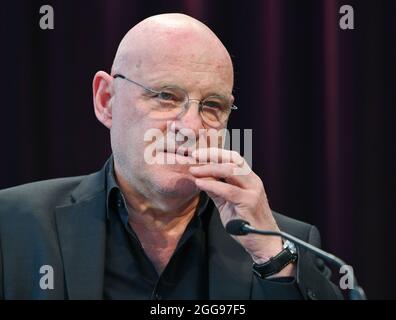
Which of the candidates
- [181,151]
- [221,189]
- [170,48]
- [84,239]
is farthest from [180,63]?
[84,239]

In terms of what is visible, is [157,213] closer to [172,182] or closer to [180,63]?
[172,182]

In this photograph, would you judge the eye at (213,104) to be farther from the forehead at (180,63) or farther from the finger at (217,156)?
the finger at (217,156)

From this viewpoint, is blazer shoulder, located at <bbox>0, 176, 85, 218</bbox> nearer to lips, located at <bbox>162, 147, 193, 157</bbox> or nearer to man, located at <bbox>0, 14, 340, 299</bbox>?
man, located at <bbox>0, 14, 340, 299</bbox>

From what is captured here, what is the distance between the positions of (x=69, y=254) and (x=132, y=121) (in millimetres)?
331

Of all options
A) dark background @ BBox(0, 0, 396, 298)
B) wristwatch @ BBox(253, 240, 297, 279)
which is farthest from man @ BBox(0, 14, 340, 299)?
dark background @ BBox(0, 0, 396, 298)

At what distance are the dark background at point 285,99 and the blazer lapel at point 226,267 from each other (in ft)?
1.96

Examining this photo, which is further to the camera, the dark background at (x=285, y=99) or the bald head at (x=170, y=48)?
the dark background at (x=285, y=99)

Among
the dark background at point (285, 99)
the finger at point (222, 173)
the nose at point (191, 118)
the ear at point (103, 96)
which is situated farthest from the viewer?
the dark background at point (285, 99)

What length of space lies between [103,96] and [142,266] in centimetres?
43

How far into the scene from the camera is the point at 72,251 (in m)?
1.53

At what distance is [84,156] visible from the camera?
7.16 feet

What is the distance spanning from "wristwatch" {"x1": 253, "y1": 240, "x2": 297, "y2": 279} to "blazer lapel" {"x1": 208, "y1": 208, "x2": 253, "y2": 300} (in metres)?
0.09

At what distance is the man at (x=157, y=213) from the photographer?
146 centimetres

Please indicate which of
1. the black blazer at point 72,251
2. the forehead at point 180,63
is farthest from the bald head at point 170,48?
the black blazer at point 72,251
